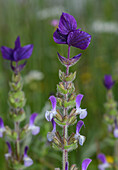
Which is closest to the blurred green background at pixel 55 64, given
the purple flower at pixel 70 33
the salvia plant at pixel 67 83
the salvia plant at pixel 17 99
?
the salvia plant at pixel 17 99

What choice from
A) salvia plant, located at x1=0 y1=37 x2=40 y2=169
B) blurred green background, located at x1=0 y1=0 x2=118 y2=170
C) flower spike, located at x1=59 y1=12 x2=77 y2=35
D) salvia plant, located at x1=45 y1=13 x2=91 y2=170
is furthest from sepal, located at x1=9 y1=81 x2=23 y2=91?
blurred green background, located at x1=0 y1=0 x2=118 y2=170

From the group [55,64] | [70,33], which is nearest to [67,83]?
[70,33]

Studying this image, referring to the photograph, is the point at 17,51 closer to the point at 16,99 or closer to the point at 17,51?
the point at 17,51

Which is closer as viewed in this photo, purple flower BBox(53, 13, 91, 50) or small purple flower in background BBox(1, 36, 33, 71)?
purple flower BBox(53, 13, 91, 50)

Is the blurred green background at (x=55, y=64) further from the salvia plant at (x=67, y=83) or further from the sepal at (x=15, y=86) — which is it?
the salvia plant at (x=67, y=83)

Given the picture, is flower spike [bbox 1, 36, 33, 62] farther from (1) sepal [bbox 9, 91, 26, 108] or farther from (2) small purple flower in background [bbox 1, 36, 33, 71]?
(1) sepal [bbox 9, 91, 26, 108]

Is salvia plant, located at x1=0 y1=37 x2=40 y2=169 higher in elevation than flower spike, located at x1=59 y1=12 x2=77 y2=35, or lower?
lower

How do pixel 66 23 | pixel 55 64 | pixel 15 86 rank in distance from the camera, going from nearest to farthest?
pixel 66 23, pixel 15 86, pixel 55 64

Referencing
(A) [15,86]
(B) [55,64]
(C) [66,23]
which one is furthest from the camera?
(B) [55,64]

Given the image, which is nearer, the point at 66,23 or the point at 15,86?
the point at 66,23
